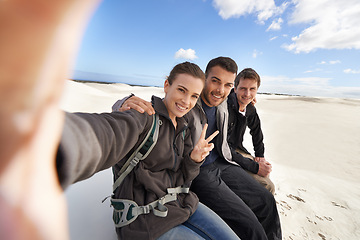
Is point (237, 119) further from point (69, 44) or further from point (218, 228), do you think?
point (69, 44)

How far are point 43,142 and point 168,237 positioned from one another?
1277mm

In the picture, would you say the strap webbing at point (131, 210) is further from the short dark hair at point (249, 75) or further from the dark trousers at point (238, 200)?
the short dark hair at point (249, 75)

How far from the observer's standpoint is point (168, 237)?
1.24 meters

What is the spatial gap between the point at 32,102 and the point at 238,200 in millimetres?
2195

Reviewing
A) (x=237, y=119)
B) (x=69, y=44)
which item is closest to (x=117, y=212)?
(x=69, y=44)

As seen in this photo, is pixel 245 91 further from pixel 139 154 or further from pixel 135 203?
pixel 135 203

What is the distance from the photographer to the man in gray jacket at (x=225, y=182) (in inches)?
74.0

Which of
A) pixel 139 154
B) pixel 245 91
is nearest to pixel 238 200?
pixel 139 154

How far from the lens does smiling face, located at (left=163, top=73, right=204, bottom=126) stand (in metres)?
1.67

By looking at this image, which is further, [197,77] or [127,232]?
[197,77]

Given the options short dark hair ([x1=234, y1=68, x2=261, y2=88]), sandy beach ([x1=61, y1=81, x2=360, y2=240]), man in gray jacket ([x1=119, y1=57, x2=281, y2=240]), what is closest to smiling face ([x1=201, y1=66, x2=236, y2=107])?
man in gray jacket ([x1=119, y1=57, x2=281, y2=240])

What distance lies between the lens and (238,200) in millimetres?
1996

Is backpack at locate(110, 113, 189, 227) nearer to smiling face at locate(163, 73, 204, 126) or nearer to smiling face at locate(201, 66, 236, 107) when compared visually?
smiling face at locate(163, 73, 204, 126)

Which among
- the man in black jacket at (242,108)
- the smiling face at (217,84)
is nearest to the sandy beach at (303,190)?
the man in black jacket at (242,108)
